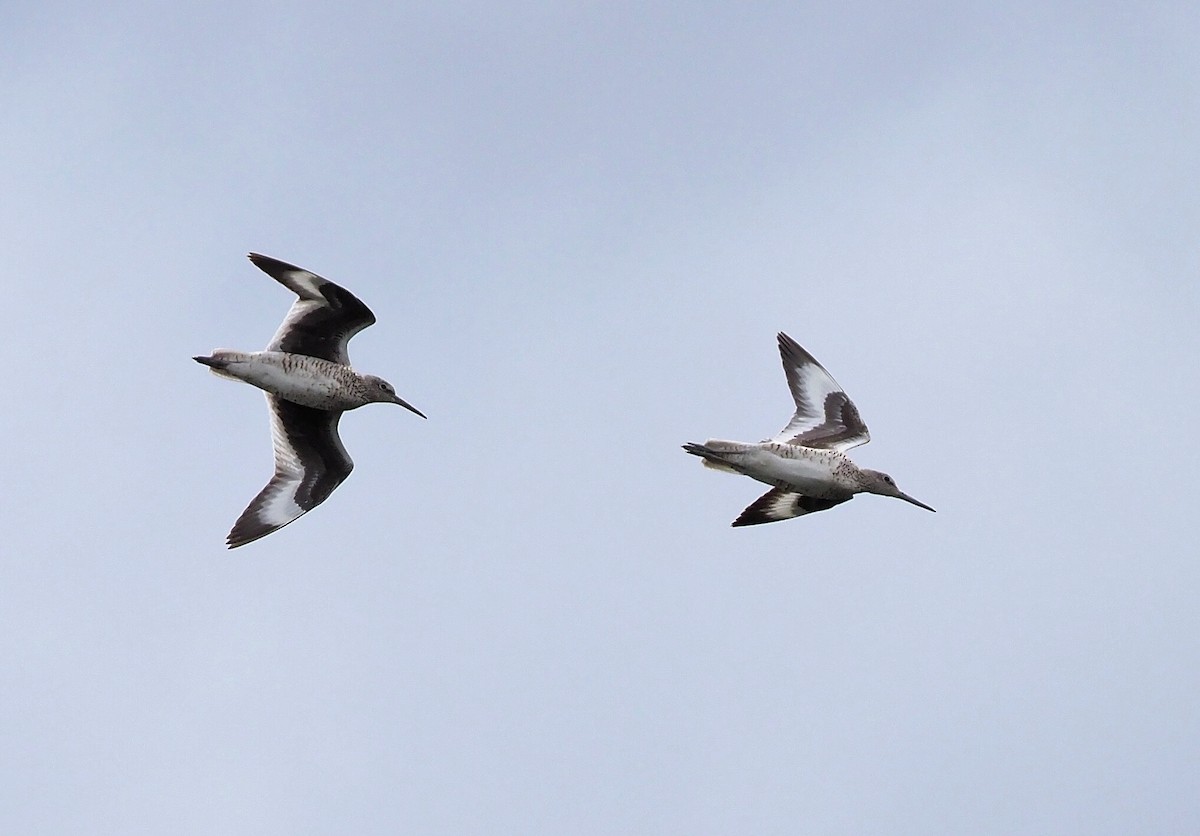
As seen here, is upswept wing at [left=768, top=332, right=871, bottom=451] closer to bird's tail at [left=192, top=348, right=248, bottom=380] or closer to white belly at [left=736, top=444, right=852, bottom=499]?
white belly at [left=736, top=444, right=852, bottom=499]

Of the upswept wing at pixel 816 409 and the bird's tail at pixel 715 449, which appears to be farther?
the upswept wing at pixel 816 409

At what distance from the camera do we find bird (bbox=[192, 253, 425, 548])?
25703 millimetres

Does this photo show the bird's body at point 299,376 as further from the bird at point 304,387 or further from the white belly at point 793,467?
the white belly at point 793,467

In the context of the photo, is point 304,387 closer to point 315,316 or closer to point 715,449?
point 315,316

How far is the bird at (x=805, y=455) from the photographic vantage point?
25844 mm

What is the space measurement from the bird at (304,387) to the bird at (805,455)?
466 cm

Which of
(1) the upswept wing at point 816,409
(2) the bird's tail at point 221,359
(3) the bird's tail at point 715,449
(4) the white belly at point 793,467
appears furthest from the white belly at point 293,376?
(1) the upswept wing at point 816,409

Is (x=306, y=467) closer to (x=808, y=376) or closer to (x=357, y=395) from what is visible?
(x=357, y=395)

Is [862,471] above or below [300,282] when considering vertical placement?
below

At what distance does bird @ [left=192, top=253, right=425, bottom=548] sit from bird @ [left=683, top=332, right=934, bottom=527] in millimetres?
4664

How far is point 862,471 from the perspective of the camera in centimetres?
2662

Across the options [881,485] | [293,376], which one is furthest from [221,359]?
[881,485]

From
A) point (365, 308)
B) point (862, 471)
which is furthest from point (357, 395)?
point (862, 471)

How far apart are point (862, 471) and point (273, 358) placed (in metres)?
8.36
